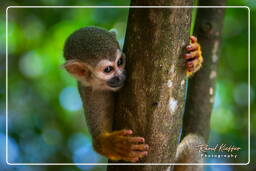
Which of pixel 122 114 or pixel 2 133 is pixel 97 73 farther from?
pixel 2 133

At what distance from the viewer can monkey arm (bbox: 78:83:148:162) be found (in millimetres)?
2453

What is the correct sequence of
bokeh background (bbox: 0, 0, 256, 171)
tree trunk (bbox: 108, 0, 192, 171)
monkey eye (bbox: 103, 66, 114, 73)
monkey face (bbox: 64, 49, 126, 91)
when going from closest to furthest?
tree trunk (bbox: 108, 0, 192, 171) → monkey face (bbox: 64, 49, 126, 91) → monkey eye (bbox: 103, 66, 114, 73) → bokeh background (bbox: 0, 0, 256, 171)

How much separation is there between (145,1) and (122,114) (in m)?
0.82

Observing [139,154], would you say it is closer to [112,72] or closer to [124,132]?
[124,132]

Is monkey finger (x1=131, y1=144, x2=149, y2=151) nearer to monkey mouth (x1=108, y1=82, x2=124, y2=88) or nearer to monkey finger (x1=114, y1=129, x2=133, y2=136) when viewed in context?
monkey finger (x1=114, y1=129, x2=133, y2=136)

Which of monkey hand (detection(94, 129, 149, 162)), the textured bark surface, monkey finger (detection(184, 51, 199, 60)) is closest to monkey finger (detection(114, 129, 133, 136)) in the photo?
monkey hand (detection(94, 129, 149, 162))

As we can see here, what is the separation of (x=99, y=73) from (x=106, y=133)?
1.93 ft

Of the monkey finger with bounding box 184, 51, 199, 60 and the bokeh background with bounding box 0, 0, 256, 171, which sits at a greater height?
the monkey finger with bounding box 184, 51, 199, 60

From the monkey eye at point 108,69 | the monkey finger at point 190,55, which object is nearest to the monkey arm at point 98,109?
the monkey eye at point 108,69

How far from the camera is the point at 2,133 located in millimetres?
3551

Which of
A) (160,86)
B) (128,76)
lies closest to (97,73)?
(128,76)

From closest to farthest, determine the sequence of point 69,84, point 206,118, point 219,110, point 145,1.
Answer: point 145,1, point 206,118, point 219,110, point 69,84

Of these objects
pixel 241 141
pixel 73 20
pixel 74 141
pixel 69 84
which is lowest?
pixel 74 141

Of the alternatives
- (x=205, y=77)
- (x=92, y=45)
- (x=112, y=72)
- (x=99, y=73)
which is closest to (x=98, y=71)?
(x=99, y=73)
